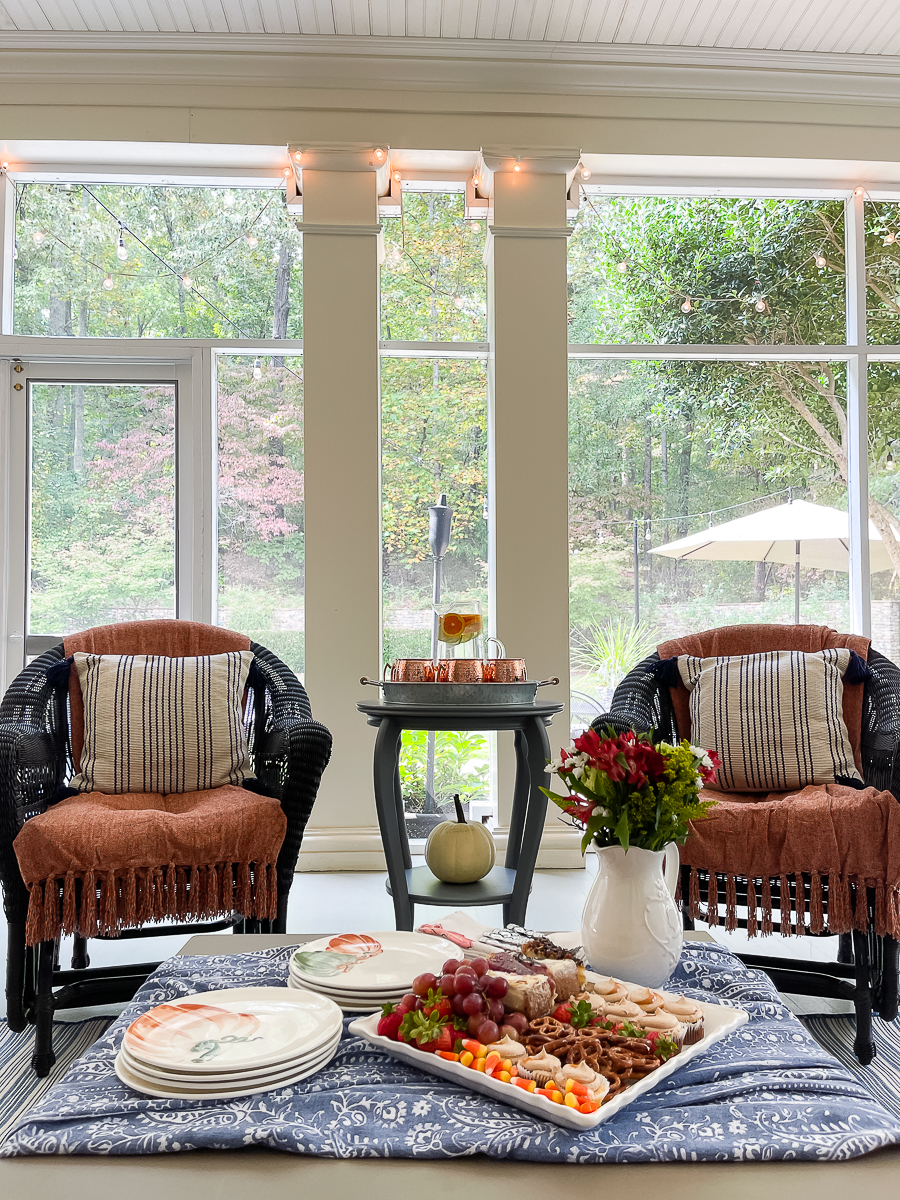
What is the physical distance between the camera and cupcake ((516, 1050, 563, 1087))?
983mm

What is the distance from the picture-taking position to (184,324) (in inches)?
151

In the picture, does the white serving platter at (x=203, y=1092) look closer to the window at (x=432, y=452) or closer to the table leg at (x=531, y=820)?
the table leg at (x=531, y=820)

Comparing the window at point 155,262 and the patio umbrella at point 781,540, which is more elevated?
the window at point 155,262

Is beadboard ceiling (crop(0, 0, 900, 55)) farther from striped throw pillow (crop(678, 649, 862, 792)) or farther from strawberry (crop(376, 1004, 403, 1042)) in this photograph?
strawberry (crop(376, 1004, 403, 1042))

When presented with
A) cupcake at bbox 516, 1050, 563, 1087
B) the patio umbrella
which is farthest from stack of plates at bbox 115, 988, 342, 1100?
the patio umbrella

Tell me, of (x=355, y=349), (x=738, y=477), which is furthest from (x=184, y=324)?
(x=738, y=477)

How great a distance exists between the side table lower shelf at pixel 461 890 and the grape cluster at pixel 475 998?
43.1 inches

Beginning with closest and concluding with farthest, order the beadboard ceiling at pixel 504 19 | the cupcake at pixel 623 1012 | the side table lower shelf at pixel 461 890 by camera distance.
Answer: the cupcake at pixel 623 1012 → the side table lower shelf at pixel 461 890 → the beadboard ceiling at pixel 504 19

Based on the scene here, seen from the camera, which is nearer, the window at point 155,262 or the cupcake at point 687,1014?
the cupcake at point 687,1014

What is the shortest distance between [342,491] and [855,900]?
2329mm

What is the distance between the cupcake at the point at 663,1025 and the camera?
106 cm

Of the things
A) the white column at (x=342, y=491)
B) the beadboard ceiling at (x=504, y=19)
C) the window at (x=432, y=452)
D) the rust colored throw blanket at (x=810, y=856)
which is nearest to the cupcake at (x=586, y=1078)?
the rust colored throw blanket at (x=810, y=856)

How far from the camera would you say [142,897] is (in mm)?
2035

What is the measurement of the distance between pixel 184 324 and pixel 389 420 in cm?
93
